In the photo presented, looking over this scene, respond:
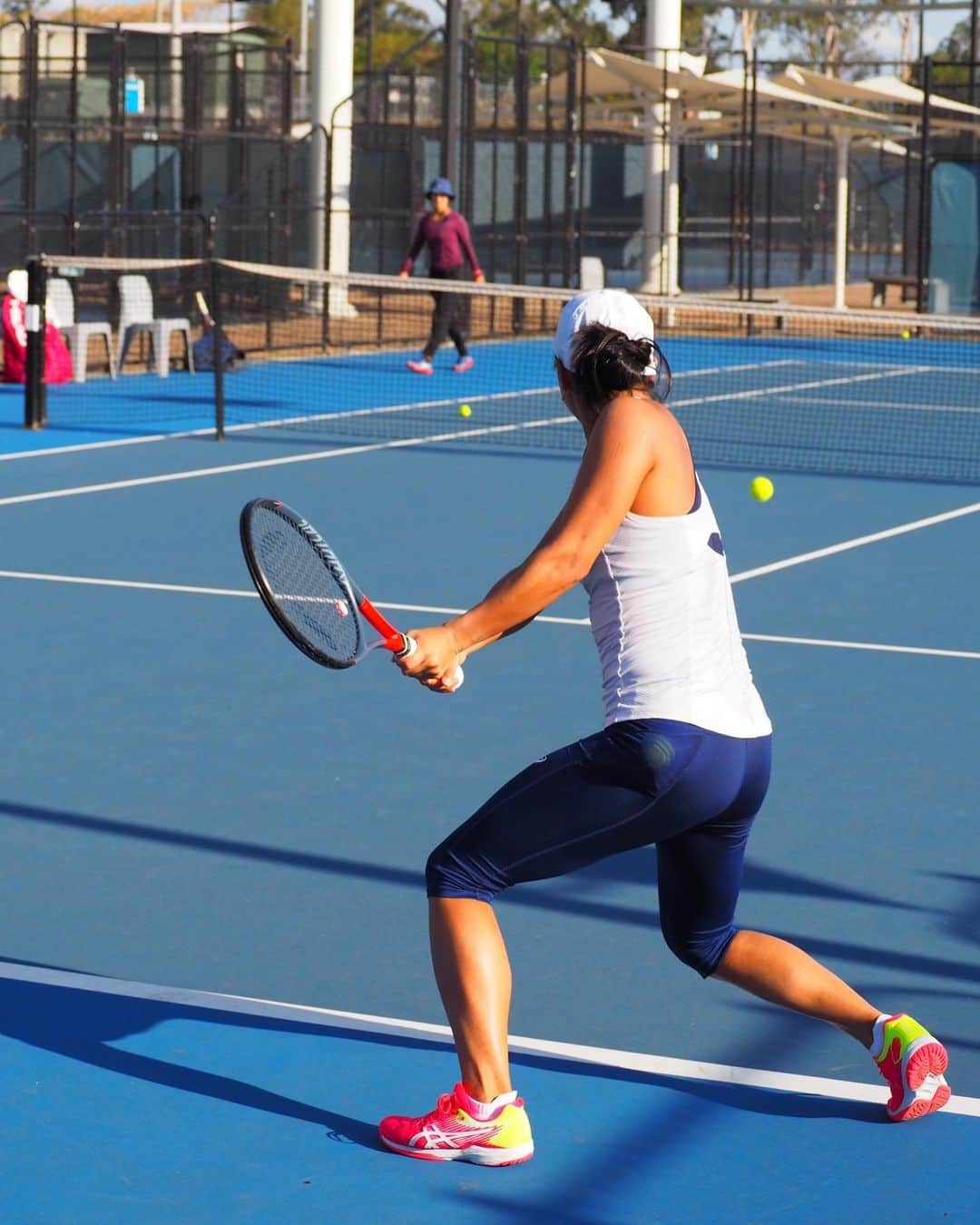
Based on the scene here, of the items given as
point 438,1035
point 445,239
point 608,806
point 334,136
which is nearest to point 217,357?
point 445,239

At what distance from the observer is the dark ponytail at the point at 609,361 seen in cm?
384

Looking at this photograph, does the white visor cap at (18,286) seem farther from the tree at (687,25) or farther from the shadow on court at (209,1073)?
the tree at (687,25)

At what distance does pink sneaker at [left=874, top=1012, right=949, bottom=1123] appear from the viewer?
13.1 ft

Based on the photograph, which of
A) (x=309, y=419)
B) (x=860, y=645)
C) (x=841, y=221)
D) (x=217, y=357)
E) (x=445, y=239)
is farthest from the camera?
(x=841, y=221)

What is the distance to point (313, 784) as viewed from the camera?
6531 mm

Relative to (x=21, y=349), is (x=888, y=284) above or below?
above

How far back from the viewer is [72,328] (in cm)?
1959

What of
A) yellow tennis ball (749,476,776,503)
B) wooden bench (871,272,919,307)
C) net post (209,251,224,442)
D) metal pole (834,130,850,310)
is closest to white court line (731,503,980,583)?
yellow tennis ball (749,476,776,503)

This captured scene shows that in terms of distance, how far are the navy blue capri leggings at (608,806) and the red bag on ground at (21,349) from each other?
14.8m

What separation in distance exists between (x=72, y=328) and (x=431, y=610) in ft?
36.4

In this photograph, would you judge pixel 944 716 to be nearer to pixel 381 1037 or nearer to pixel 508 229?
pixel 381 1037

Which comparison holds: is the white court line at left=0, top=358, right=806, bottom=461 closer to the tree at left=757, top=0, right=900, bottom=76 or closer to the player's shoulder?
the player's shoulder

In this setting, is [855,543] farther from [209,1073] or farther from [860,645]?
[209,1073]

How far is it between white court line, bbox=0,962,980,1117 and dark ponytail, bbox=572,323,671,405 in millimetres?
1411
